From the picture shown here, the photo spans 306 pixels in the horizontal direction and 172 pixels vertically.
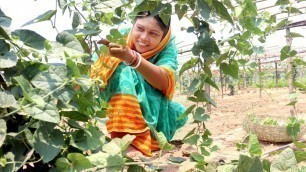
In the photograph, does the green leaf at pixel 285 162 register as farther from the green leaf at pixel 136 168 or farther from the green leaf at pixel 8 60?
the green leaf at pixel 8 60

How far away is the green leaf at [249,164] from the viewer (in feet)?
1.44

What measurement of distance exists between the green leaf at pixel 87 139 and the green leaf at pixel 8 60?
0.46ft

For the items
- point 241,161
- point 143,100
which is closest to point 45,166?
point 241,161

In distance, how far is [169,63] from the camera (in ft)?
5.05

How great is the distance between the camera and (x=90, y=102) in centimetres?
55

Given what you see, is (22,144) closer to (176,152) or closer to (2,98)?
(2,98)

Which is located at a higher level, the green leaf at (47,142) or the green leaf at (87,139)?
the green leaf at (47,142)

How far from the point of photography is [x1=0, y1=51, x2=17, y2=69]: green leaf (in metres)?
0.46

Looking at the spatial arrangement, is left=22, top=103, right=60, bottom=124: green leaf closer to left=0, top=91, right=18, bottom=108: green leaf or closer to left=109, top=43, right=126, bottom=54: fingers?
left=0, top=91, right=18, bottom=108: green leaf

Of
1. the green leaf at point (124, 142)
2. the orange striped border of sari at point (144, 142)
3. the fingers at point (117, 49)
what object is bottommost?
the orange striped border of sari at point (144, 142)

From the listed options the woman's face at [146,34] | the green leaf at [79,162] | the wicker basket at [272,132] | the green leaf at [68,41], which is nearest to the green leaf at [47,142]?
the green leaf at [79,162]

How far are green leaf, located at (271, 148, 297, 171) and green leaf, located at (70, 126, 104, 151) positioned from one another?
0.25m

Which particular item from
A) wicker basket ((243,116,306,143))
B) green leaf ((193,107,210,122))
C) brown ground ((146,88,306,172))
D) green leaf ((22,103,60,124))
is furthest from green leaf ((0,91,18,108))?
wicker basket ((243,116,306,143))

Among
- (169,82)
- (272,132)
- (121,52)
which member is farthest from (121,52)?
(272,132)
